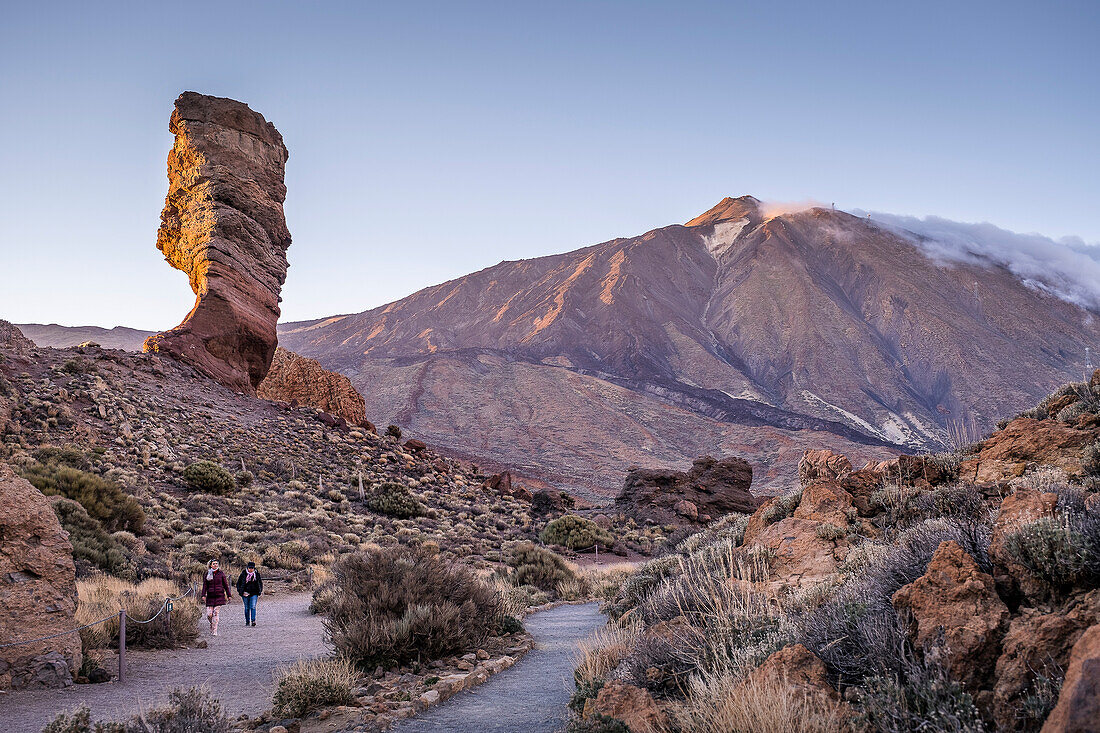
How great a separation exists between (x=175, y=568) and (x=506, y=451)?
5202 centimetres

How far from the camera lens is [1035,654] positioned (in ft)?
11.8

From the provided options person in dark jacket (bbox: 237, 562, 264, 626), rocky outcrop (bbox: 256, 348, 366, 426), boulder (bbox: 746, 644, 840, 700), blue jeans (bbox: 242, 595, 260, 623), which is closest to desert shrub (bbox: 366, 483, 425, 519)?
rocky outcrop (bbox: 256, 348, 366, 426)

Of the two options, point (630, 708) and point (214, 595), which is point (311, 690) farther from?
point (214, 595)

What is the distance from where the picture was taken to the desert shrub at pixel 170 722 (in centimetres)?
496

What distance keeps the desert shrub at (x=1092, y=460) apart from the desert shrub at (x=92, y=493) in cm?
1739

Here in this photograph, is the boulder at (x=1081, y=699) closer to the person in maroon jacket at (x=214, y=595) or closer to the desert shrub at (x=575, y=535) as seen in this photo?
the person in maroon jacket at (x=214, y=595)

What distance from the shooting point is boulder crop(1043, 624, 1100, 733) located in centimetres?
268

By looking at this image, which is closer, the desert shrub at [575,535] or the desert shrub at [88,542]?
the desert shrub at [88,542]

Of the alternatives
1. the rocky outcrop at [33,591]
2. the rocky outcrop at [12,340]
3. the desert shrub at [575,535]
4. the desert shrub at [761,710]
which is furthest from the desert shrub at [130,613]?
the rocky outcrop at [12,340]

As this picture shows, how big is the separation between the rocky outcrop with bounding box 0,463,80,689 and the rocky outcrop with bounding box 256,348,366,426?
29.7 meters

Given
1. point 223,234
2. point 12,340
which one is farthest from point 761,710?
point 223,234

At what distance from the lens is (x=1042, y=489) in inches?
210

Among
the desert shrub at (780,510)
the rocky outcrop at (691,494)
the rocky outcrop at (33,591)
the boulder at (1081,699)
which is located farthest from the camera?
the rocky outcrop at (691,494)

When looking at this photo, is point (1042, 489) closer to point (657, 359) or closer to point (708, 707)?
point (708, 707)
